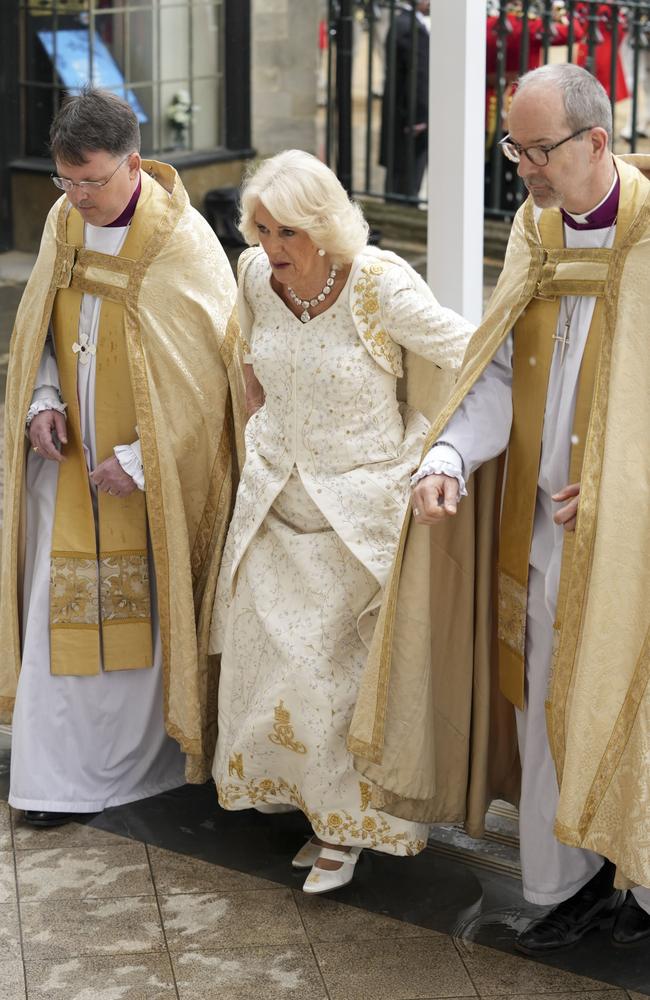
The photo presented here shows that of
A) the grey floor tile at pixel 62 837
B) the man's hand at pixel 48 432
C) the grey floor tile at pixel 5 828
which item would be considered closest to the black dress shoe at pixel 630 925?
the grey floor tile at pixel 62 837

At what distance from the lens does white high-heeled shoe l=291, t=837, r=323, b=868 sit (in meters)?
4.03

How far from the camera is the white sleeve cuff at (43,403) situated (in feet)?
13.6

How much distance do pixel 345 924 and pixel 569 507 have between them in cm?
115

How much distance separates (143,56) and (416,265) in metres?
2.61

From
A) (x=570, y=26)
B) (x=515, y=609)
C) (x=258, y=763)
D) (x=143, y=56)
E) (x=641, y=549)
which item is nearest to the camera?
(x=641, y=549)

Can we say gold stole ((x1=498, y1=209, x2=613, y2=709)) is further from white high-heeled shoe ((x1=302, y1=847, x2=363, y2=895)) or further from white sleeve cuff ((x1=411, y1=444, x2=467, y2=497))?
white high-heeled shoe ((x1=302, y1=847, x2=363, y2=895))

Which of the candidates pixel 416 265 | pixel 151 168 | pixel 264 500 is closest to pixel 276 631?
pixel 264 500

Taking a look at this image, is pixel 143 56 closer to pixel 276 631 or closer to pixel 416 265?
pixel 416 265

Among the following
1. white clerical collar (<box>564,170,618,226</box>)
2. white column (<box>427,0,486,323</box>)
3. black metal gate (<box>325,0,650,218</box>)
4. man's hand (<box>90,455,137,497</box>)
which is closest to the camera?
white clerical collar (<box>564,170,618,226</box>)

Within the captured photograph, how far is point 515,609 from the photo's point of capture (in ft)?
12.1

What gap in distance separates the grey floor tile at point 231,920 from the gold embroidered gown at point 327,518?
0.22m

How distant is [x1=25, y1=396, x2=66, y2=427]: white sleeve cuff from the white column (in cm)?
126

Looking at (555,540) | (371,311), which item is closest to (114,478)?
(371,311)

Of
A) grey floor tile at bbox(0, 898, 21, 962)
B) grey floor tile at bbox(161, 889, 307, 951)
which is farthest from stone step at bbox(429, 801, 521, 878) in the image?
grey floor tile at bbox(0, 898, 21, 962)
